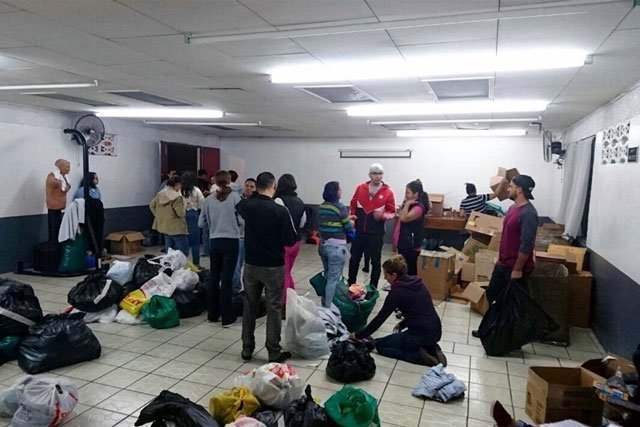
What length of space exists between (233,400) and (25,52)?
3033mm

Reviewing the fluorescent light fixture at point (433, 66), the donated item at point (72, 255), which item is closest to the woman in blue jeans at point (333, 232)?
the fluorescent light fixture at point (433, 66)

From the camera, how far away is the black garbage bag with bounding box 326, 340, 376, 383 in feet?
10.5

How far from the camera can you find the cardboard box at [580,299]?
4520mm

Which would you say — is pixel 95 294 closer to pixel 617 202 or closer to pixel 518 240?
pixel 518 240

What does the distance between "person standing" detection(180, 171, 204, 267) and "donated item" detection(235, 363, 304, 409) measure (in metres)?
3.42

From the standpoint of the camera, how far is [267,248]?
11.1 ft

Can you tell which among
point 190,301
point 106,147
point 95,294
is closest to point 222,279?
point 190,301

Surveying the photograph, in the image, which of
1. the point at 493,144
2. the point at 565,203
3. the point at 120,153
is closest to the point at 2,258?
the point at 120,153

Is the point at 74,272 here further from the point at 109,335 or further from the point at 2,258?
the point at 109,335

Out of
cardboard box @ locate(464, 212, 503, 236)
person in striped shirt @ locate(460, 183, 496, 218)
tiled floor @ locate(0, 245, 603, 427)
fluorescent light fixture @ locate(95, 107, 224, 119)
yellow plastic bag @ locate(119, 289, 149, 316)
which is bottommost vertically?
tiled floor @ locate(0, 245, 603, 427)

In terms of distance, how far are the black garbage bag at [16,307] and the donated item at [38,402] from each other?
0.86 m

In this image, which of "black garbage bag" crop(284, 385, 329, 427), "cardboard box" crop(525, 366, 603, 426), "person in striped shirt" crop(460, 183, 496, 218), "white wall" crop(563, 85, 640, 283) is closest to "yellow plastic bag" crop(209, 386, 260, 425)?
"black garbage bag" crop(284, 385, 329, 427)

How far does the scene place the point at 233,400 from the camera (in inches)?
98.3

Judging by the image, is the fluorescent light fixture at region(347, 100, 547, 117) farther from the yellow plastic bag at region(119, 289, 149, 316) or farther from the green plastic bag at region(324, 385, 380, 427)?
the green plastic bag at region(324, 385, 380, 427)
